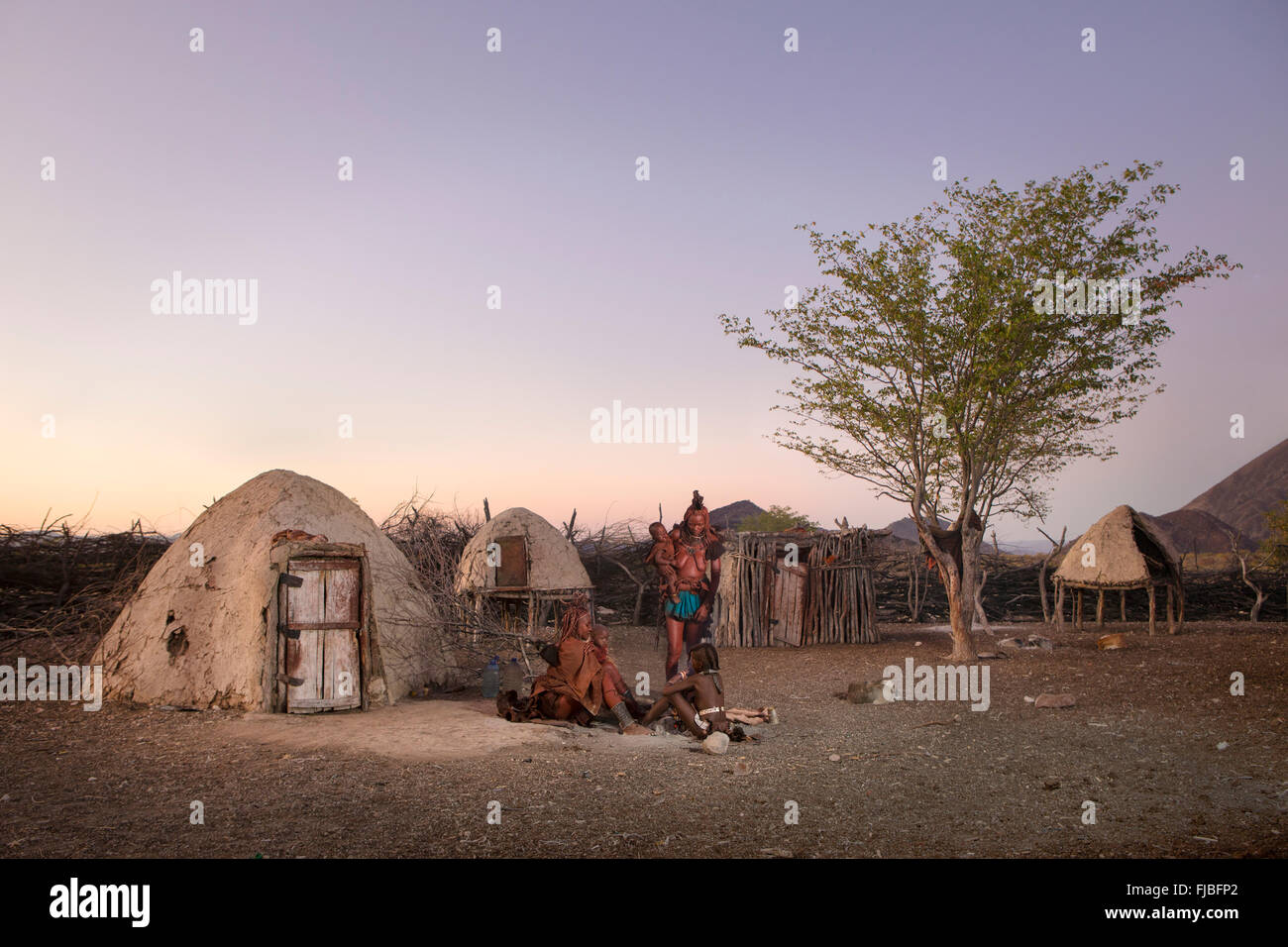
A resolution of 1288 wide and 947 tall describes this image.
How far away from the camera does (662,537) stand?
11.9 meters

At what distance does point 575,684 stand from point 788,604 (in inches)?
357

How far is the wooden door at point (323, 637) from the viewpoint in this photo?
388 inches

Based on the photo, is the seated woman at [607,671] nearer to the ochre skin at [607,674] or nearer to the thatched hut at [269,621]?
the ochre skin at [607,674]

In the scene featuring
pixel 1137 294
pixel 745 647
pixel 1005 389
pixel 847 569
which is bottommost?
pixel 745 647

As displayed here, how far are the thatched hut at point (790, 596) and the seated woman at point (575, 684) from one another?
339 inches

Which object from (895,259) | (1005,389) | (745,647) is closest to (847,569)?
(745,647)

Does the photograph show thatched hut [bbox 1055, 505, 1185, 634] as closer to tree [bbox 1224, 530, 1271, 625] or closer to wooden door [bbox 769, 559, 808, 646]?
tree [bbox 1224, 530, 1271, 625]

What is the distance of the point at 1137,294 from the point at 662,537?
8267 mm

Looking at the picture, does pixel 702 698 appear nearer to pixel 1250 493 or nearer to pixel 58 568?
pixel 58 568

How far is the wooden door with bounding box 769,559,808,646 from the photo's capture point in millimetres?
17547

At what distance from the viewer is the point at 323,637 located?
10016mm

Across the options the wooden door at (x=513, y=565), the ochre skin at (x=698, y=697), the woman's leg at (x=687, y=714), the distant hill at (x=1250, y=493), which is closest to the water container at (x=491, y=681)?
the ochre skin at (x=698, y=697)
